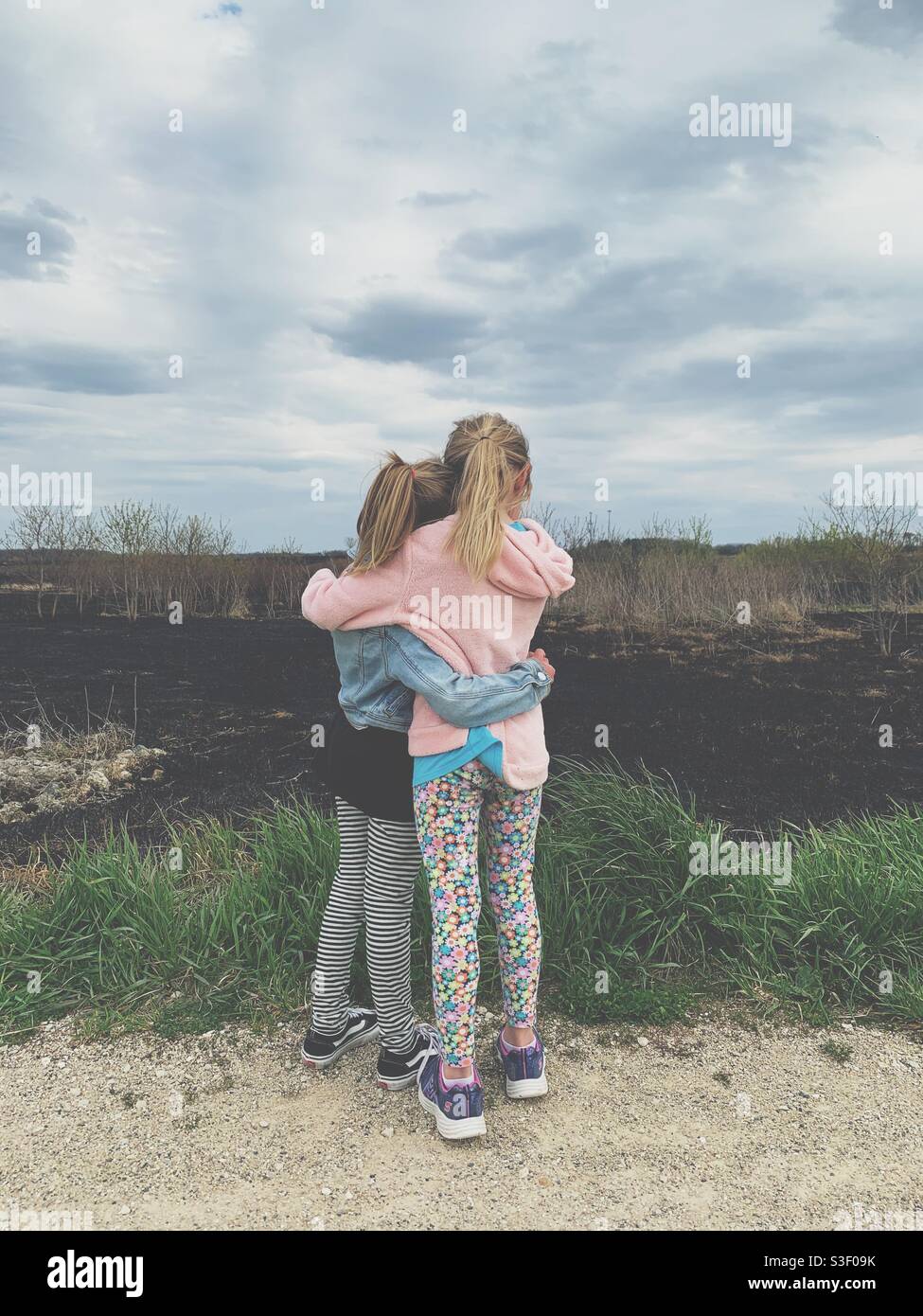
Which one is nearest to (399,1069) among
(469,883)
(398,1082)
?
(398,1082)

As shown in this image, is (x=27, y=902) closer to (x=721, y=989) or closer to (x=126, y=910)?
(x=126, y=910)

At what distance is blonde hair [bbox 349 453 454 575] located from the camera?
2252 mm

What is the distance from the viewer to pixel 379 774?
2484 mm

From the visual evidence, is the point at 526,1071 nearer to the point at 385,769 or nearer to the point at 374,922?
the point at 374,922

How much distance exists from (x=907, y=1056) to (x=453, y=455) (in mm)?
2465

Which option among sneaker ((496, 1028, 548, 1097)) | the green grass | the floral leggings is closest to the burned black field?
the green grass

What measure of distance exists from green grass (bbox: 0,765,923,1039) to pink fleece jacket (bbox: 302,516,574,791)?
1.30m

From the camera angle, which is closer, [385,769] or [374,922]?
[385,769]

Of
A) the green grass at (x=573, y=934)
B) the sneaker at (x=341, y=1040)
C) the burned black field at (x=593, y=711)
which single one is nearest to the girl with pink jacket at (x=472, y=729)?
the sneaker at (x=341, y=1040)

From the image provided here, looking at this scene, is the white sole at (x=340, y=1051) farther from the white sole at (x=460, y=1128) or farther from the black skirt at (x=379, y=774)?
the black skirt at (x=379, y=774)

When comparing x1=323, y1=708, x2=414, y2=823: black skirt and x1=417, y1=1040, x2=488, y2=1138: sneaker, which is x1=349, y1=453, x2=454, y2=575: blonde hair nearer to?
x1=323, y1=708, x2=414, y2=823: black skirt

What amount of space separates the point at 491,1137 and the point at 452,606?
1508 millimetres

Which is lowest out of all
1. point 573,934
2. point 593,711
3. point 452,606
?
point 573,934
